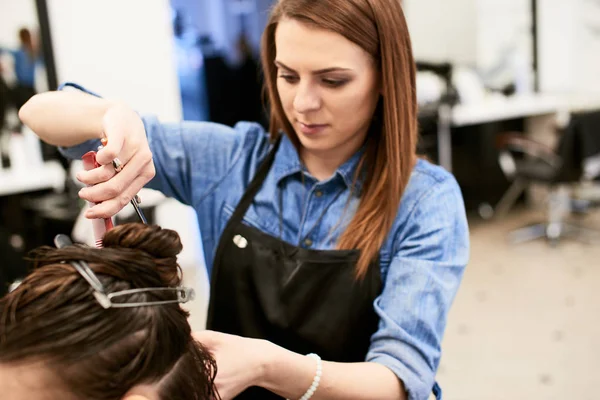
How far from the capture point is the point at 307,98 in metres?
1.01

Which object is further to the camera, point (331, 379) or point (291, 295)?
point (291, 295)

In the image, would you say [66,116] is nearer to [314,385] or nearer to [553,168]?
[314,385]

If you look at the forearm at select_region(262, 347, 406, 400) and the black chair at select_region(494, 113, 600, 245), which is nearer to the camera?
the forearm at select_region(262, 347, 406, 400)

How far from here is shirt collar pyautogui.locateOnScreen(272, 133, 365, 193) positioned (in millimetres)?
1118

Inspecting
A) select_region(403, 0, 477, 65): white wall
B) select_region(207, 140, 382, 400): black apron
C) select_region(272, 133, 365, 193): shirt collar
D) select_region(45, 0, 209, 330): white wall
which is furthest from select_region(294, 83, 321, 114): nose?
select_region(403, 0, 477, 65): white wall

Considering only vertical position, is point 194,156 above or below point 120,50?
below

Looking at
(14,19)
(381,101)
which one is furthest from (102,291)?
(14,19)

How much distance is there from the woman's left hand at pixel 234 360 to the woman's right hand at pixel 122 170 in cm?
22

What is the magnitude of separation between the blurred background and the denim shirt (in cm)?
70

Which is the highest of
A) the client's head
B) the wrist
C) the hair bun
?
the hair bun

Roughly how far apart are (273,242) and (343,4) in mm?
441

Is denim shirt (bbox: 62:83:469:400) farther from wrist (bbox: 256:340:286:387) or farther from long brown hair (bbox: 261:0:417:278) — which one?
wrist (bbox: 256:340:286:387)

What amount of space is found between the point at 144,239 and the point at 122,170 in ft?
0.44

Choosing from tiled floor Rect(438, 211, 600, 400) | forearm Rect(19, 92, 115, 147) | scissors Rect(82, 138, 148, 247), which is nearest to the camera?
scissors Rect(82, 138, 148, 247)
